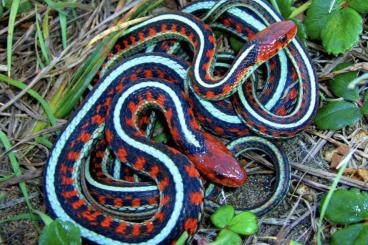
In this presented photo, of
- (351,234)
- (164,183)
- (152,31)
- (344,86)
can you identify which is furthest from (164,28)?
(351,234)

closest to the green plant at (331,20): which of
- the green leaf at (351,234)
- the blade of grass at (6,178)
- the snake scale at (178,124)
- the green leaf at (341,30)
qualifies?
the green leaf at (341,30)

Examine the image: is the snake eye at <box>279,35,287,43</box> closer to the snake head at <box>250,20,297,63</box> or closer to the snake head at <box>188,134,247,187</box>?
the snake head at <box>250,20,297,63</box>

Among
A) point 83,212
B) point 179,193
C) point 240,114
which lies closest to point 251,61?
point 240,114

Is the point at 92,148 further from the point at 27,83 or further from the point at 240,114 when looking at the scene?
the point at 240,114

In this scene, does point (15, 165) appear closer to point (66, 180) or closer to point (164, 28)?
point (66, 180)

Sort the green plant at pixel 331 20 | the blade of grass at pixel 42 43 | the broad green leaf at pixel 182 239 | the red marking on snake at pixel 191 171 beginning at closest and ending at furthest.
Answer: the broad green leaf at pixel 182 239
the red marking on snake at pixel 191 171
the green plant at pixel 331 20
the blade of grass at pixel 42 43

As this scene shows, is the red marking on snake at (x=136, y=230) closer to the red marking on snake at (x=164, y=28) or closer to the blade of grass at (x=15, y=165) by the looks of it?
the blade of grass at (x=15, y=165)

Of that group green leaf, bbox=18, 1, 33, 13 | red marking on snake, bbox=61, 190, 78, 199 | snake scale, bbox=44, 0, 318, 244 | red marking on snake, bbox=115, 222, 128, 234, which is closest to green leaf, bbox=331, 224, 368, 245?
snake scale, bbox=44, 0, 318, 244
